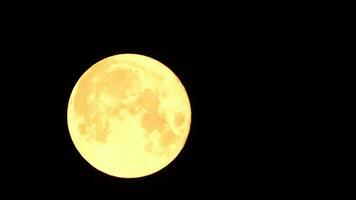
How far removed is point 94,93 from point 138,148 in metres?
0.82

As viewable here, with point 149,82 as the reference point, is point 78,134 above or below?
below

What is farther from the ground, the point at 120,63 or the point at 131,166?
the point at 120,63

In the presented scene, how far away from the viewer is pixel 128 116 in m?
5.55

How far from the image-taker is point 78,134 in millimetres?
5793

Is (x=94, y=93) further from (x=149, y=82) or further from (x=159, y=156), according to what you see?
(x=159, y=156)

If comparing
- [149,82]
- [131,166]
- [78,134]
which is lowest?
[131,166]

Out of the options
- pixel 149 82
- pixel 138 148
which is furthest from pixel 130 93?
pixel 138 148

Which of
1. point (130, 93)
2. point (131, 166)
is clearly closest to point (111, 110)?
point (130, 93)

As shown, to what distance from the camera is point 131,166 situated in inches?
223

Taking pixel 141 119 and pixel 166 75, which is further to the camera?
pixel 166 75

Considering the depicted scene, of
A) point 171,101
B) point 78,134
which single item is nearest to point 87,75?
point 78,134

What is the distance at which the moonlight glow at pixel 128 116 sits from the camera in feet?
18.2

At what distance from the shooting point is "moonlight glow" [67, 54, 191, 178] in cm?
556

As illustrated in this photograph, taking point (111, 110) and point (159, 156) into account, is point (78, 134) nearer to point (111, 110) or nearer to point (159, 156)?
point (111, 110)
